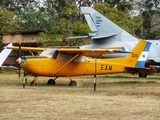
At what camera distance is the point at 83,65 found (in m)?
21.6

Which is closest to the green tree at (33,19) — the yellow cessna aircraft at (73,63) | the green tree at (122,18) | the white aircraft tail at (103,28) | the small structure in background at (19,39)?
the green tree at (122,18)

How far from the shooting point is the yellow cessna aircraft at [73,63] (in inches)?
811

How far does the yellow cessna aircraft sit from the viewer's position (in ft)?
67.6

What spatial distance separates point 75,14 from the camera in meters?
53.5

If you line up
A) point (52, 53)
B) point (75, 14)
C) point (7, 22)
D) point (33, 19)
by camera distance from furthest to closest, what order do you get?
point (33, 19) < point (7, 22) < point (75, 14) < point (52, 53)

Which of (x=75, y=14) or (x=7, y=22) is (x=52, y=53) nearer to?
(x=75, y=14)

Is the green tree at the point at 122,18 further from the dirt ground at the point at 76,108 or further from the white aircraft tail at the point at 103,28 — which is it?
the dirt ground at the point at 76,108

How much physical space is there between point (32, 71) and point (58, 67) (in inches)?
50.7

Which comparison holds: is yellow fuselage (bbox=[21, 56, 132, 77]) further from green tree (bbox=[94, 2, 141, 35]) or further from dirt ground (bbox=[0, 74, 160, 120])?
green tree (bbox=[94, 2, 141, 35])

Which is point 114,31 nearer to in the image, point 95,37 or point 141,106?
point 95,37

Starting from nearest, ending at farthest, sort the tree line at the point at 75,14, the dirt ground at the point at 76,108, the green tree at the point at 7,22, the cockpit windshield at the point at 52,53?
the dirt ground at the point at 76,108, the cockpit windshield at the point at 52,53, the tree line at the point at 75,14, the green tree at the point at 7,22

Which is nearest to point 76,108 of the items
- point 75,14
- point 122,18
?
point 122,18

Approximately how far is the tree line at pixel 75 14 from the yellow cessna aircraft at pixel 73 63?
24.5 metres

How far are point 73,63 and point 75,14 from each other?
3241cm
